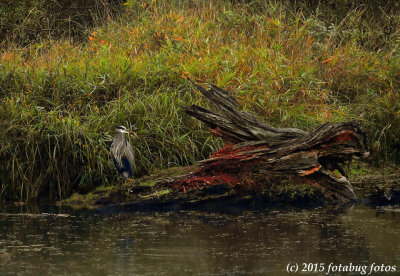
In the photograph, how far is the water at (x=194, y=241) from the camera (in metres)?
4.91

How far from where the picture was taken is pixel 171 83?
8.92 m

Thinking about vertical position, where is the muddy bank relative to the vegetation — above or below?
below

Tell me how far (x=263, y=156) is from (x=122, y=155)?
57.4 inches

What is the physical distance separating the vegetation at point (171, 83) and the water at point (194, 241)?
2.99 ft

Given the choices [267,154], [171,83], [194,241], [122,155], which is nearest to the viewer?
[194,241]

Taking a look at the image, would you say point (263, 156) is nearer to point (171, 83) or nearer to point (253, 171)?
point (253, 171)

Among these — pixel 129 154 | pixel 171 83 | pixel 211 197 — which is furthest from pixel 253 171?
pixel 171 83

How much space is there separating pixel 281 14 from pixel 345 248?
6.62m

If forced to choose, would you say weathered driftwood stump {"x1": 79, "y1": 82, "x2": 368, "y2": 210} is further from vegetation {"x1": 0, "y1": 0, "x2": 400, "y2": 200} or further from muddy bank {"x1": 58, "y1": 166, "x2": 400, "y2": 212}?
vegetation {"x1": 0, "y1": 0, "x2": 400, "y2": 200}

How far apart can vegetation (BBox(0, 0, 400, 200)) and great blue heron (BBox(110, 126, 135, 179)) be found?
0.42m

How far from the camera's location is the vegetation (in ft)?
25.3

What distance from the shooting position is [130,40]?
34.0 ft

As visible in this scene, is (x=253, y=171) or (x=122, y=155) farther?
(x=122, y=155)

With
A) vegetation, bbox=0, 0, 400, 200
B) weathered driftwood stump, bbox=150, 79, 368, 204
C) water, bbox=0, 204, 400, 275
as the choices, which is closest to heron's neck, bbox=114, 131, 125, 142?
vegetation, bbox=0, 0, 400, 200
